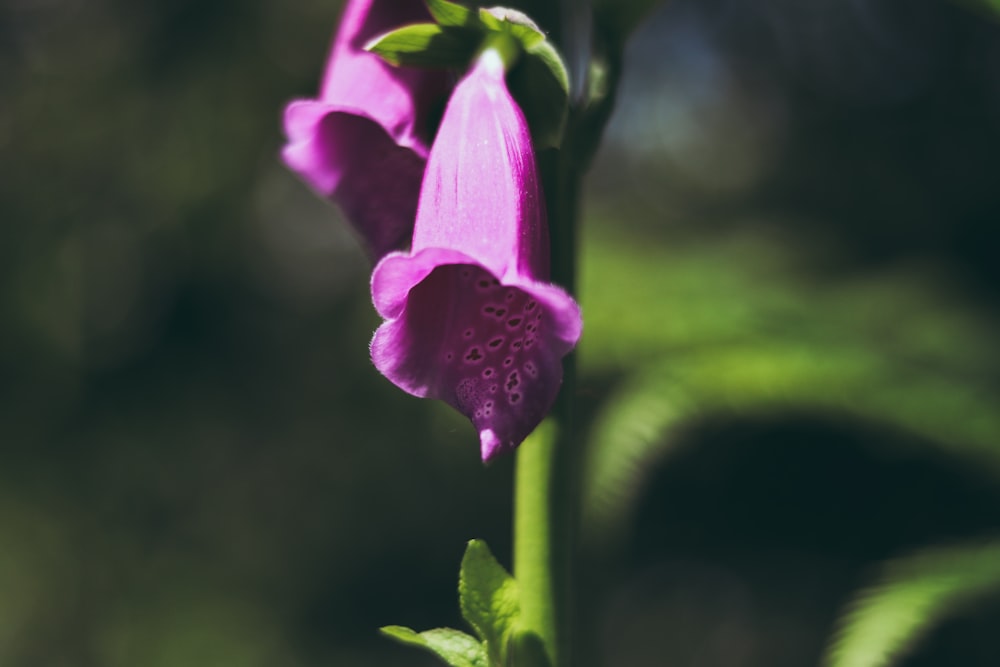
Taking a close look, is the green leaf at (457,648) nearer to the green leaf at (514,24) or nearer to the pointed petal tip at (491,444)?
the pointed petal tip at (491,444)

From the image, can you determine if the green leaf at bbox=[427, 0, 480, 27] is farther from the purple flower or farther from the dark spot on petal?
the dark spot on petal

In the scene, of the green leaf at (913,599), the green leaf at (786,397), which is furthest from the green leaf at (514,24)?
the green leaf at (786,397)

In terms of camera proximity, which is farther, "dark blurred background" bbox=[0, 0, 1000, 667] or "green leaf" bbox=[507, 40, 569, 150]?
"dark blurred background" bbox=[0, 0, 1000, 667]

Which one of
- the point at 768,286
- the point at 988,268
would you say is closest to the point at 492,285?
the point at 768,286

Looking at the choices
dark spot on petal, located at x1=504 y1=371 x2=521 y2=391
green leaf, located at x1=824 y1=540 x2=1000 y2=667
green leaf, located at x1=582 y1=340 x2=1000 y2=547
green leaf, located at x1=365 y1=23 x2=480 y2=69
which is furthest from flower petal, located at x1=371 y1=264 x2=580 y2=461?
green leaf, located at x1=582 y1=340 x2=1000 y2=547

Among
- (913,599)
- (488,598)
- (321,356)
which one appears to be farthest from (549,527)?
(321,356)
